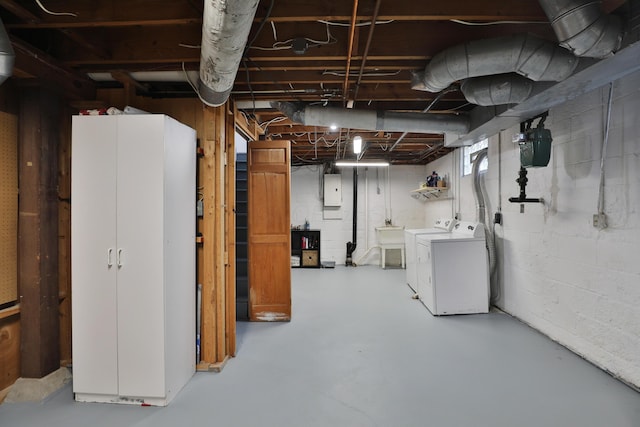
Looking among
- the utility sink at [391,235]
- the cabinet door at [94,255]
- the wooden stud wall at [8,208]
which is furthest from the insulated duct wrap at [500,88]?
the utility sink at [391,235]

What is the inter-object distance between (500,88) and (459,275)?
90.0 inches

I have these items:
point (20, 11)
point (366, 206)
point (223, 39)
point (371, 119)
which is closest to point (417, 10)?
point (223, 39)

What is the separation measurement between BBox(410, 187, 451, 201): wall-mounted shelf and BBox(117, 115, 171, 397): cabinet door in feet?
16.4

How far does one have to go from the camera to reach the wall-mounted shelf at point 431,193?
5780 millimetres

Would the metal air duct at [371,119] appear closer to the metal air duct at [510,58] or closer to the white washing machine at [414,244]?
the metal air duct at [510,58]

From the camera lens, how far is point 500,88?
225cm

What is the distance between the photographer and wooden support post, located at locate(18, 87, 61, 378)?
2.17 meters

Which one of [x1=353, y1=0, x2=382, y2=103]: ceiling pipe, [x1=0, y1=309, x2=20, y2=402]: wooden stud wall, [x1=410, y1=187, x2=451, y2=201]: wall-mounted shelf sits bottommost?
[x1=0, y1=309, x2=20, y2=402]: wooden stud wall

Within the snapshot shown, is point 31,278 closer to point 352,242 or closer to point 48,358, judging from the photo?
point 48,358

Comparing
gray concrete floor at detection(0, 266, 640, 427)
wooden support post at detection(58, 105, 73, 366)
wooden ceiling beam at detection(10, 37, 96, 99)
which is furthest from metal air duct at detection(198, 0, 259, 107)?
gray concrete floor at detection(0, 266, 640, 427)

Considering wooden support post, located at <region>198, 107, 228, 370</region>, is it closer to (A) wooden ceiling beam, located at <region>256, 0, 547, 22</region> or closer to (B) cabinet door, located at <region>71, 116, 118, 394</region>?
(B) cabinet door, located at <region>71, 116, 118, 394</region>

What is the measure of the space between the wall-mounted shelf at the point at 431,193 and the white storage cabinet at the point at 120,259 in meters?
5.01

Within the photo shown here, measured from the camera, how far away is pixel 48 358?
223cm

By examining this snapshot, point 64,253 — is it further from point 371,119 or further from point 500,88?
point 500,88
